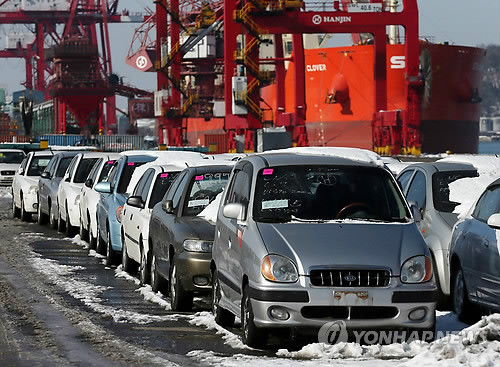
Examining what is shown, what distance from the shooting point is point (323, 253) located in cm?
942

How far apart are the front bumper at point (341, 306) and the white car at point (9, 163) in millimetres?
31012

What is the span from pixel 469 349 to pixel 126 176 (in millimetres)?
10458

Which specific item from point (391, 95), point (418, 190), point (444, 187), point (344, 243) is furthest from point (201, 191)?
point (391, 95)

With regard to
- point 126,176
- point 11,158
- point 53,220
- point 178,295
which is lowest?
point 53,220

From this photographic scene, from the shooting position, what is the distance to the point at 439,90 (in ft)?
272

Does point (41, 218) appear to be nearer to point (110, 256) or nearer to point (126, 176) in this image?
point (126, 176)

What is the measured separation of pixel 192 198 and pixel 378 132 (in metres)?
59.3

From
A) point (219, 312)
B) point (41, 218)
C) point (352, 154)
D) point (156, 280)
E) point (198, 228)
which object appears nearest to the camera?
point (219, 312)

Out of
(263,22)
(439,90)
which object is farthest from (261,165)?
(439,90)

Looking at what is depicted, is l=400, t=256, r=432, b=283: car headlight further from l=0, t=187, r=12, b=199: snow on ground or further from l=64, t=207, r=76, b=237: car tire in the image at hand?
l=0, t=187, r=12, b=199: snow on ground

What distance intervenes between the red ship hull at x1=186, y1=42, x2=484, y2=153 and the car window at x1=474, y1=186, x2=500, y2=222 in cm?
6733

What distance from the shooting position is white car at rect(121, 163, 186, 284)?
1495cm

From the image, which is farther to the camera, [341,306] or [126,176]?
[126,176]

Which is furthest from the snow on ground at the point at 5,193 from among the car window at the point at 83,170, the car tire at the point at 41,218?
the car window at the point at 83,170
